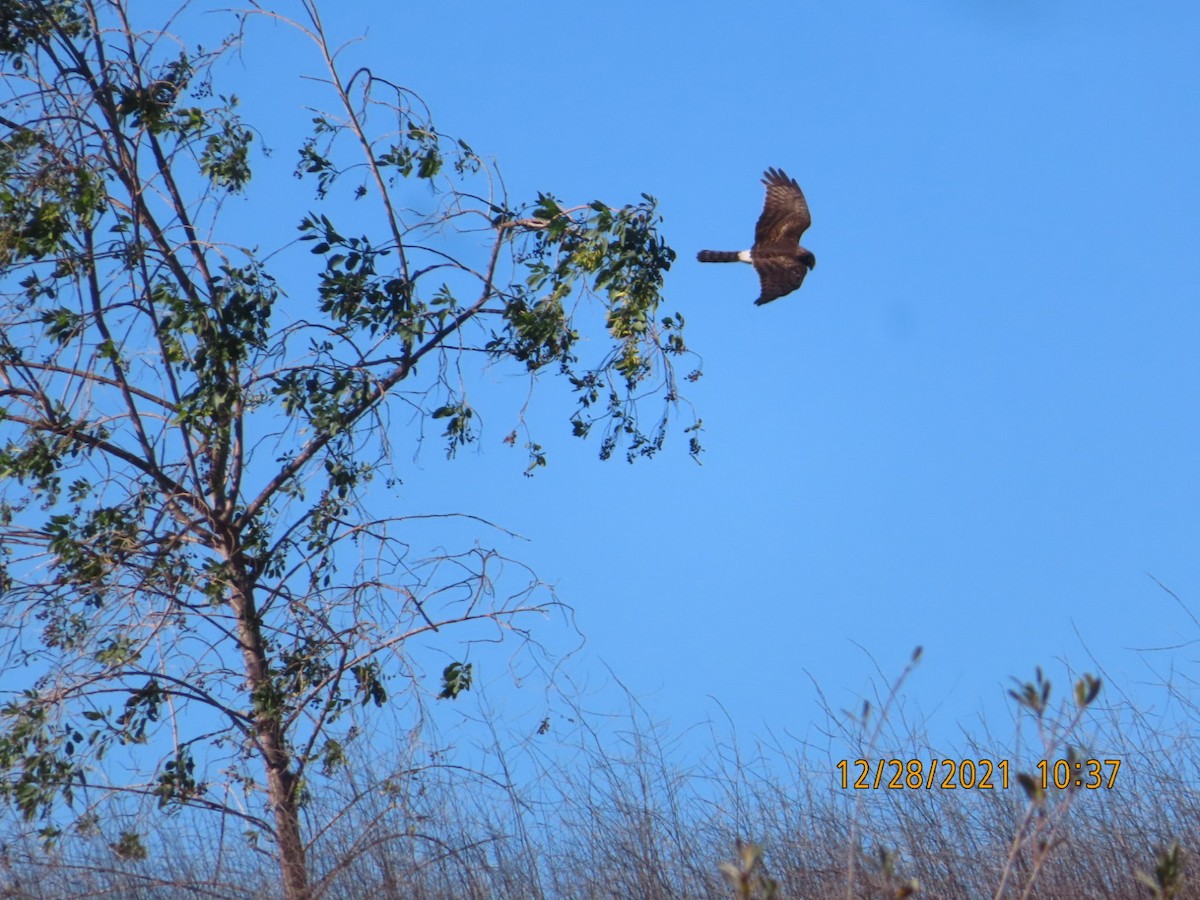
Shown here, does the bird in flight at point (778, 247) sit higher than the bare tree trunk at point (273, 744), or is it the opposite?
the bird in flight at point (778, 247)

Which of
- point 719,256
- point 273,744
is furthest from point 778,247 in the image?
point 273,744

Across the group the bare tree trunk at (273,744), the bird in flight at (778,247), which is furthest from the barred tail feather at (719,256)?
the bare tree trunk at (273,744)

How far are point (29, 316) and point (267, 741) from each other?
228cm

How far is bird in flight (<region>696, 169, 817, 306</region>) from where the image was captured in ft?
27.9

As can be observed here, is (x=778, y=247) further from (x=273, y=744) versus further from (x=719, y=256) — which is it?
(x=273, y=744)

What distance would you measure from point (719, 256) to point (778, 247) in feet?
1.42

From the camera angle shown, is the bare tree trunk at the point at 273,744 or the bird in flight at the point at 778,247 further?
the bird in flight at the point at 778,247

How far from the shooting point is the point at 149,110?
6078mm

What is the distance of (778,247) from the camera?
9000 mm

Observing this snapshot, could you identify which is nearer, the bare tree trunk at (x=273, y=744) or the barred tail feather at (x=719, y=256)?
the bare tree trunk at (x=273, y=744)

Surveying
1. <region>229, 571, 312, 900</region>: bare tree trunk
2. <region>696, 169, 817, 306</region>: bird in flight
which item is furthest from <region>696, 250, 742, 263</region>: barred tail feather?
<region>229, 571, 312, 900</region>: bare tree trunk

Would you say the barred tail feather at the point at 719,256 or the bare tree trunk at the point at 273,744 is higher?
the barred tail feather at the point at 719,256

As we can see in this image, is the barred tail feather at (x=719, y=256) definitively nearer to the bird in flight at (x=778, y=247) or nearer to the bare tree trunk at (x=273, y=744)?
the bird in flight at (x=778, y=247)

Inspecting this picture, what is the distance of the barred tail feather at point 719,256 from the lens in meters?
8.82
